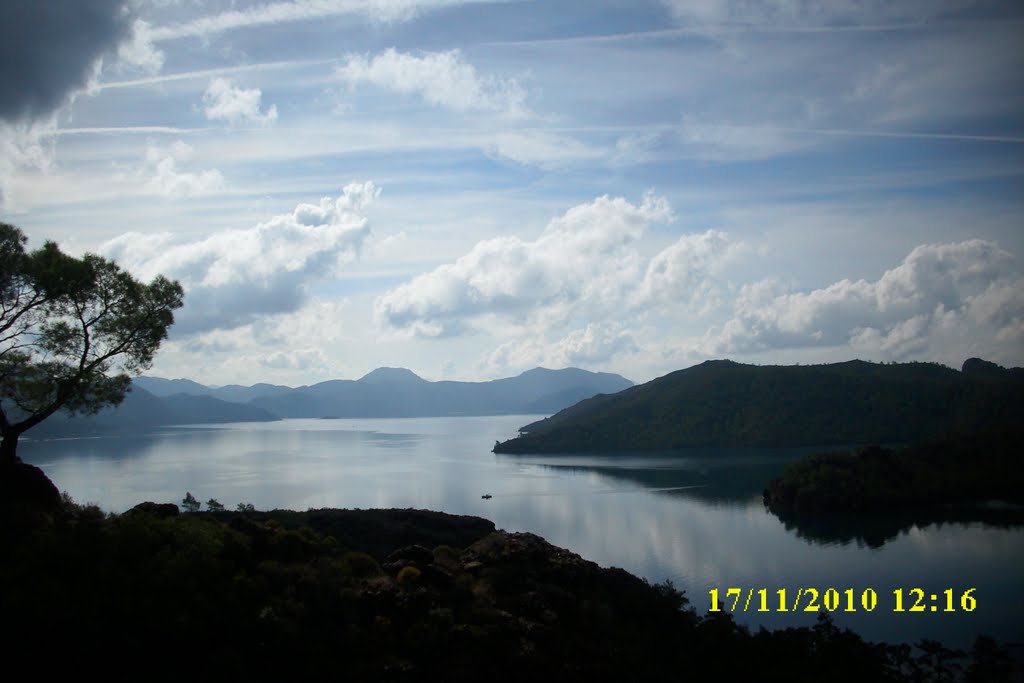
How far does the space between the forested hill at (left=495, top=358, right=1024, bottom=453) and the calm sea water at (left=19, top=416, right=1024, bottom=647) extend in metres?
14.3

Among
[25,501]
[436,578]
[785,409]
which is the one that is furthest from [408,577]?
[785,409]

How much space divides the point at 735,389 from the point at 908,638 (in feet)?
496

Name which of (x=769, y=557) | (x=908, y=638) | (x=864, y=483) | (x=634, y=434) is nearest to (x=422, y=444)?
(x=634, y=434)

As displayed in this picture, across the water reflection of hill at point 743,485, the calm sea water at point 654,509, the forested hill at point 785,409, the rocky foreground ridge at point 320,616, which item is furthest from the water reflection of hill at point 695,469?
the rocky foreground ridge at point 320,616

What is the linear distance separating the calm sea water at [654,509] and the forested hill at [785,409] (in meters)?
14.3

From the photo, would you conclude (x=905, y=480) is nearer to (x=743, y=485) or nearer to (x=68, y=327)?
(x=743, y=485)

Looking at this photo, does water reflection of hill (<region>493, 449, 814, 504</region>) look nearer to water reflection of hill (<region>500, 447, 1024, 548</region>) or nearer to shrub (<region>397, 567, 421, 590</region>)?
water reflection of hill (<region>500, 447, 1024, 548</region>)

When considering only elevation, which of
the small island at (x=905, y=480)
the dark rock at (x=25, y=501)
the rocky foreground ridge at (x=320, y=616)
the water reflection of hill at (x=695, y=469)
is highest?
the dark rock at (x=25, y=501)

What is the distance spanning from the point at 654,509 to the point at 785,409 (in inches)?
4009

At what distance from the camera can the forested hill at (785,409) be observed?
5945 inches

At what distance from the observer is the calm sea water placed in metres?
41.2

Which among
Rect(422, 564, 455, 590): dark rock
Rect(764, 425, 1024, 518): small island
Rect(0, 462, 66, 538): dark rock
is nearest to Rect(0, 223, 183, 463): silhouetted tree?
Rect(0, 462, 66, 538): dark rock

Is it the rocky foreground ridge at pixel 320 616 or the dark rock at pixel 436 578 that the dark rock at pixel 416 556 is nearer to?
the rocky foreground ridge at pixel 320 616

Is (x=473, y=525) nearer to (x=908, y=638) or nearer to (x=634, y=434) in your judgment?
(x=908, y=638)
